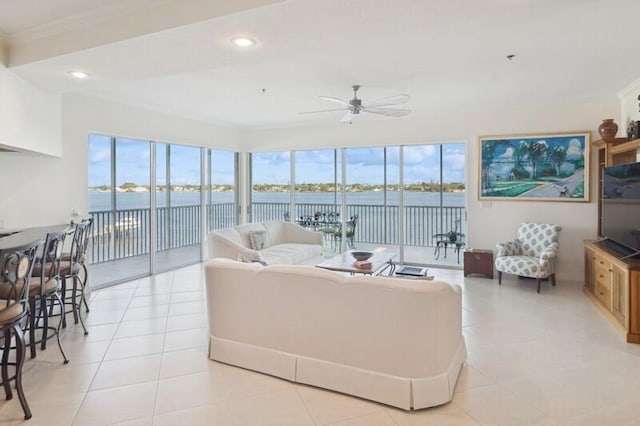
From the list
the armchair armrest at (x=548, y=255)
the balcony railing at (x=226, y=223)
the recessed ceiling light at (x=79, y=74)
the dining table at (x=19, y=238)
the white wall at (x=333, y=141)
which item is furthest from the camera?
the balcony railing at (x=226, y=223)

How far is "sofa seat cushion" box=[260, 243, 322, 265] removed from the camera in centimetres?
513

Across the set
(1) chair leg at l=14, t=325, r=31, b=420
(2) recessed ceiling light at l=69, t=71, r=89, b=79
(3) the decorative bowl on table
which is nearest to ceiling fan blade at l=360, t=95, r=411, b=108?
(3) the decorative bowl on table

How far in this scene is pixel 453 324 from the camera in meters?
2.42

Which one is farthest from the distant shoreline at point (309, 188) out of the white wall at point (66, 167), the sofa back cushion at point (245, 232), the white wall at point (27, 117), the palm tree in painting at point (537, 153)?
the sofa back cushion at point (245, 232)

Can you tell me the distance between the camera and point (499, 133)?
5.84 meters

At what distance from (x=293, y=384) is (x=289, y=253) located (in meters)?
2.96

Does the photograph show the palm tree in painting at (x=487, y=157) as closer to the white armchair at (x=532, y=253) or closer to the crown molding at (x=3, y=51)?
the white armchair at (x=532, y=253)

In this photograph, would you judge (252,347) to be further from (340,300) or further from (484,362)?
(484,362)

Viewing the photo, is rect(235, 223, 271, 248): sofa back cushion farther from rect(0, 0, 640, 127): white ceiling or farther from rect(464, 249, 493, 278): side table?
rect(464, 249, 493, 278): side table

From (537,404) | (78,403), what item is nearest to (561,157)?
(537,404)

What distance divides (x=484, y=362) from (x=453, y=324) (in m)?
0.80

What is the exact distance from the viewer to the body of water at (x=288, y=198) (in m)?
5.89

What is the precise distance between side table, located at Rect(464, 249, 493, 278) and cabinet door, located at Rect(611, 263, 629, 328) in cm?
192

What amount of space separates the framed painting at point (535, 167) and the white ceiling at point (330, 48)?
0.67m
